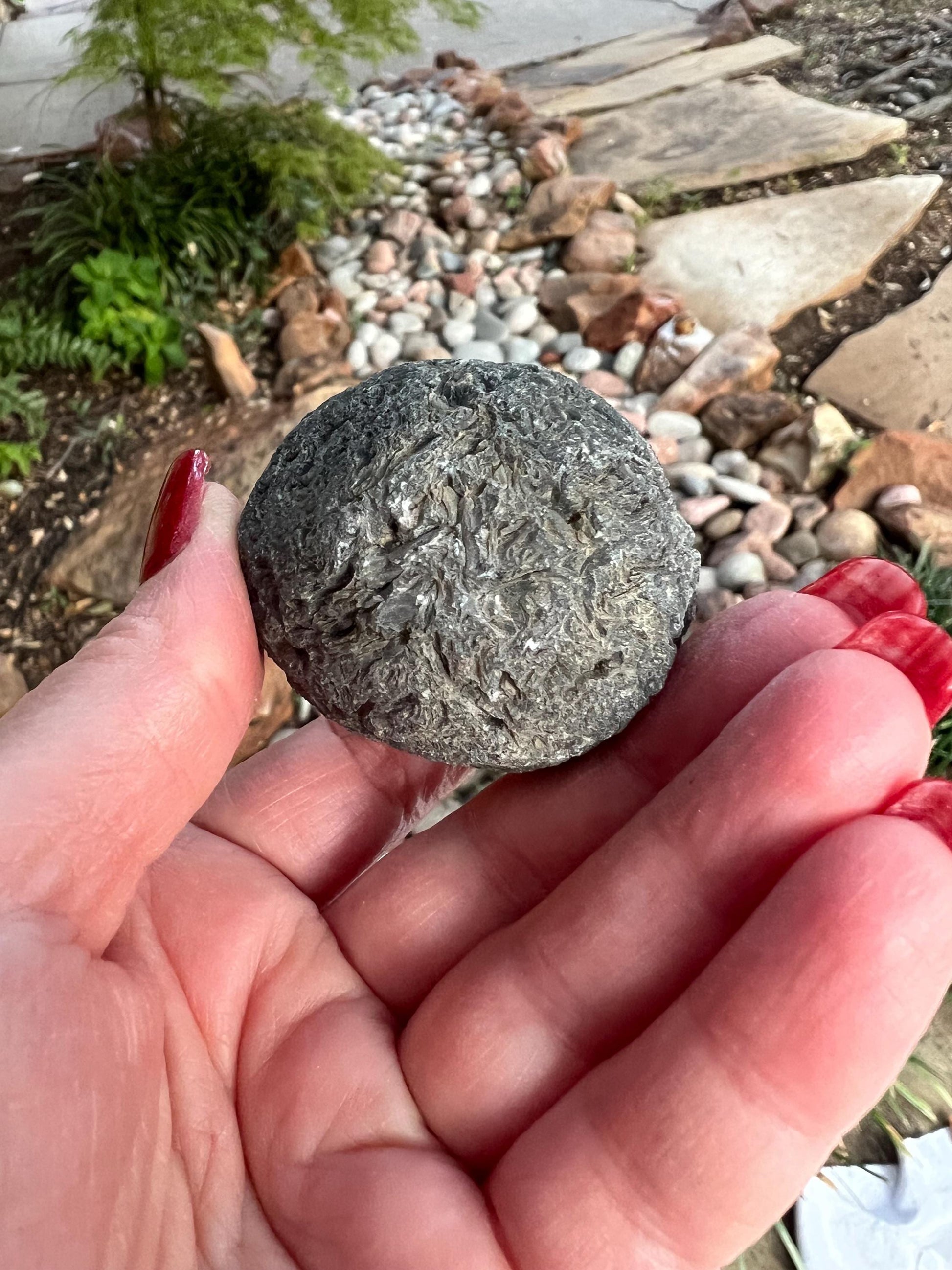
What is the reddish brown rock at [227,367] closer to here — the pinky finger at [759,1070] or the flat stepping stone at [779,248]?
the flat stepping stone at [779,248]

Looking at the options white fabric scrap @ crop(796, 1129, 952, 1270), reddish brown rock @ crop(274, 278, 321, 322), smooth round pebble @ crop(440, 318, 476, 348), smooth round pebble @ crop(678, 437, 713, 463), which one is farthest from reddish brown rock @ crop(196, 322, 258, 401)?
white fabric scrap @ crop(796, 1129, 952, 1270)

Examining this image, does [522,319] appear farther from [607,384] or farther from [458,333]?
[607,384]

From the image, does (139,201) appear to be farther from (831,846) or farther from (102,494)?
(831,846)

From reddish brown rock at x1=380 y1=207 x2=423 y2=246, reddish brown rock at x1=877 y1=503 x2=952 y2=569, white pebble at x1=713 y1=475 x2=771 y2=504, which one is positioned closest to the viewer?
reddish brown rock at x1=877 y1=503 x2=952 y2=569

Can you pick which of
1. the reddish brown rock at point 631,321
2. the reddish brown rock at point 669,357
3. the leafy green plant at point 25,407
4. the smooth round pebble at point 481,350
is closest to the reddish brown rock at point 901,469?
the reddish brown rock at point 669,357

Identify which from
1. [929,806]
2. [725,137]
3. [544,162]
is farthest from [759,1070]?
[725,137]

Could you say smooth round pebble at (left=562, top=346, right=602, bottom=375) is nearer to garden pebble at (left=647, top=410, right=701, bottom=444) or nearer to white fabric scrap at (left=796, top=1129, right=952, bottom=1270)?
garden pebble at (left=647, top=410, right=701, bottom=444)
